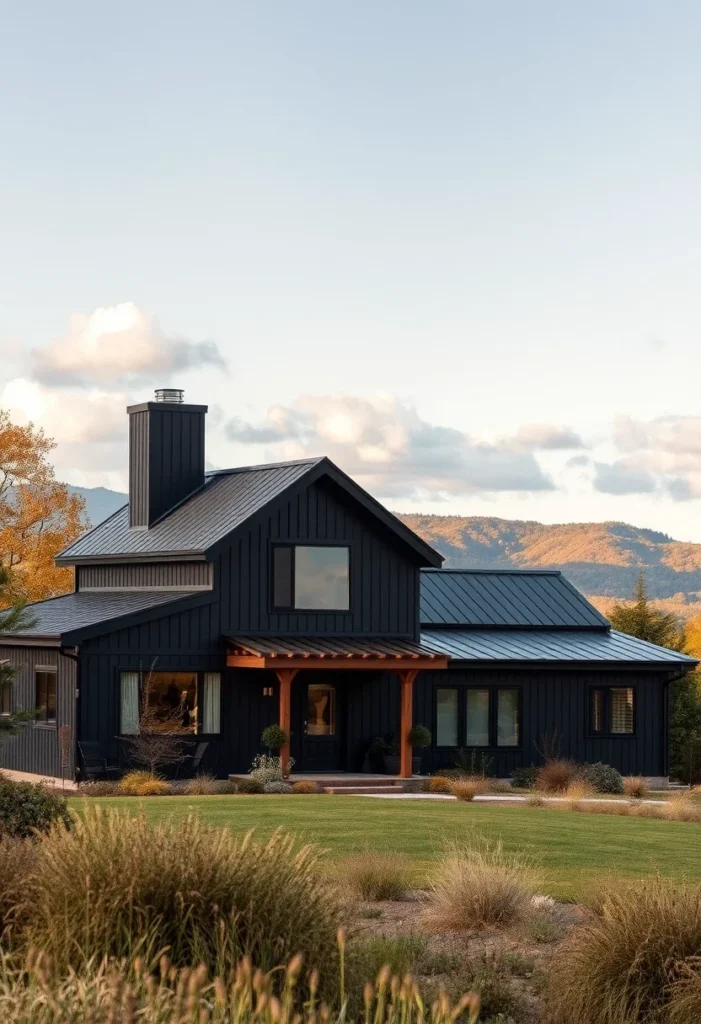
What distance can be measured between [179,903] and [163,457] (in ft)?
90.6

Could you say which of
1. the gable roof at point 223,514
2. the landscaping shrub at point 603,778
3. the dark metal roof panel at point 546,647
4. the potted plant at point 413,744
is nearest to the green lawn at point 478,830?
the potted plant at point 413,744

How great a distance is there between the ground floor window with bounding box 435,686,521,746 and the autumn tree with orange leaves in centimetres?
1578

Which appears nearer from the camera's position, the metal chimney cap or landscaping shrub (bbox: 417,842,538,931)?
landscaping shrub (bbox: 417,842,538,931)

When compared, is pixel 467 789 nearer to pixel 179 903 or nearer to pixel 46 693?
pixel 46 693

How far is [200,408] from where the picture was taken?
1430 inches

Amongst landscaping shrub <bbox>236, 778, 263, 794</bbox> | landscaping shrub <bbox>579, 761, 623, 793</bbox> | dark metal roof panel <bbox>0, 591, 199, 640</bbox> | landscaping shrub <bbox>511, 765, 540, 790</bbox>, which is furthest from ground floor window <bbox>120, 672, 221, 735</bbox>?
landscaping shrub <bbox>579, 761, 623, 793</bbox>

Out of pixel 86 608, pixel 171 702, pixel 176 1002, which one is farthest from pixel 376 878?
pixel 86 608

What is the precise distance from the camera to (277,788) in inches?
1135

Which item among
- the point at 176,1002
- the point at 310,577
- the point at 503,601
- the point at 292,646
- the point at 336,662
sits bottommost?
the point at 176,1002

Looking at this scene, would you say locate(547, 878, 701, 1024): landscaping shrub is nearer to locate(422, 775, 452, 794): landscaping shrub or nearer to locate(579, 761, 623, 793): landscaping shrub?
→ locate(422, 775, 452, 794): landscaping shrub

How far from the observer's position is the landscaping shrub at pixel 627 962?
923cm

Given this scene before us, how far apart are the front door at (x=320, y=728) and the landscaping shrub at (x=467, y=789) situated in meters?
3.40

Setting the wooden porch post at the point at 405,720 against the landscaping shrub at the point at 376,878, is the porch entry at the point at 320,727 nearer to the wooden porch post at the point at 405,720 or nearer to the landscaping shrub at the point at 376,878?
the wooden porch post at the point at 405,720

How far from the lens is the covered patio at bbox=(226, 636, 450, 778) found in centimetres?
3067
